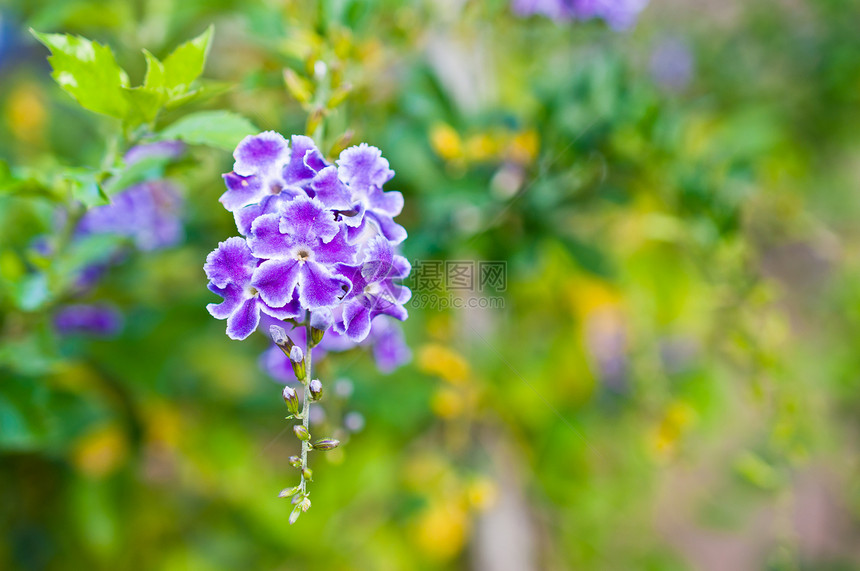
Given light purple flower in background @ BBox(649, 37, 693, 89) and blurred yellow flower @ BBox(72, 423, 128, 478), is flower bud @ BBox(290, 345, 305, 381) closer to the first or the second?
blurred yellow flower @ BBox(72, 423, 128, 478)

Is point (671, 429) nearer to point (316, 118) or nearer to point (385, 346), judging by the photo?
point (385, 346)

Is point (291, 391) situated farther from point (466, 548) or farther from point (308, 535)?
point (466, 548)

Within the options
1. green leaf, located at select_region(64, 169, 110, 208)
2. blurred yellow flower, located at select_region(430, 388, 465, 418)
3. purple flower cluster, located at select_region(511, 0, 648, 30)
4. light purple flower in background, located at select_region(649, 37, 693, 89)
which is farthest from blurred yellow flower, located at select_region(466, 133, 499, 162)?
light purple flower in background, located at select_region(649, 37, 693, 89)

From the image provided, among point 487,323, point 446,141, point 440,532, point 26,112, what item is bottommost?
point 440,532

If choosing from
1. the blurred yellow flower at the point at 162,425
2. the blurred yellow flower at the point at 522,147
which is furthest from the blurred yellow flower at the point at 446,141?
the blurred yellow flower at the point at 162,425

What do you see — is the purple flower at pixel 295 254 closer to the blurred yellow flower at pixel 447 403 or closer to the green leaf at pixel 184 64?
the green leaf at pixel 184 64

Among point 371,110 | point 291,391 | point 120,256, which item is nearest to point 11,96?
point 120,256

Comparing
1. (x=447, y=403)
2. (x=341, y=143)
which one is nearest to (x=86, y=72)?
(x=341, y=143)
